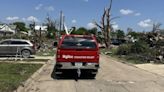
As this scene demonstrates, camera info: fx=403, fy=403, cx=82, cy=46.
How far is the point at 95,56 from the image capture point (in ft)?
60.3

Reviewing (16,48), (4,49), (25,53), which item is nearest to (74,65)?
(16,48)

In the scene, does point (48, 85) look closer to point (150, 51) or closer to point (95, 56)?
point (95, 56)

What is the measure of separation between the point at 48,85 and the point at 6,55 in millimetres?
19095

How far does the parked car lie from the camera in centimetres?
3434

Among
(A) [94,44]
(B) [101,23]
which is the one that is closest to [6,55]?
(A) [94,44]

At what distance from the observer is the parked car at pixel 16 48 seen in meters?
34.3

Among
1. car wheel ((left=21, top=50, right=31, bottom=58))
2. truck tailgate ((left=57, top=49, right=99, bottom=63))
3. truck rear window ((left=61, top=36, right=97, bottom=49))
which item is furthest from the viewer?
car wheel ((left=21, top=50, right=31, bottom=58))

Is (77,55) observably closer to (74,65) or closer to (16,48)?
(74,65)

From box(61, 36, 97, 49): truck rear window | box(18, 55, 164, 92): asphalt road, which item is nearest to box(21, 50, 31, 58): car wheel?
box(18, 55, 164, 92): asphalt road

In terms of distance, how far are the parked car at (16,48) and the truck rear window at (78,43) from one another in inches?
617

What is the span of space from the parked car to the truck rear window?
15.7 meters

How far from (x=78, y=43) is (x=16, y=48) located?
1638 centimetres

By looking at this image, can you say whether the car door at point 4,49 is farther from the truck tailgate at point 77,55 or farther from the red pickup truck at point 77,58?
the truck tailgate at point 77,55

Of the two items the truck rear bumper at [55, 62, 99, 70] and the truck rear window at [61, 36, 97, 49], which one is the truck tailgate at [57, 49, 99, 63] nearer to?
the truck rear bumper at [55, 62, 99, 70]
